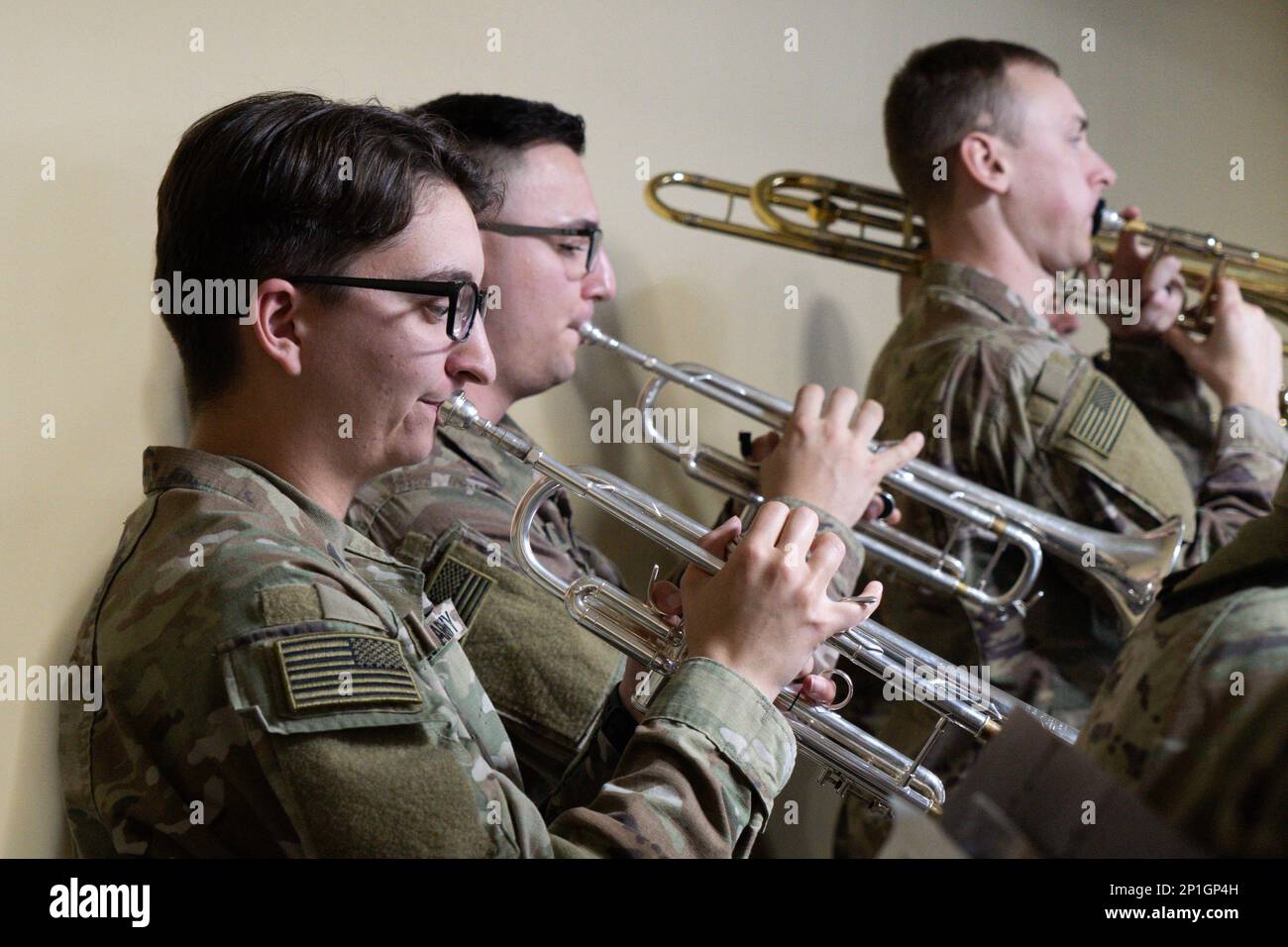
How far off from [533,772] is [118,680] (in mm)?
567

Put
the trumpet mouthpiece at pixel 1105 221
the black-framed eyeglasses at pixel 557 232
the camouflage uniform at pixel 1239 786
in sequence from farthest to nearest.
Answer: the trumpet mouthpiece at pixel 1105 221, the black-framed eyeglasses at pixel 557 232, the camouflage uniform at pixel 1239 786

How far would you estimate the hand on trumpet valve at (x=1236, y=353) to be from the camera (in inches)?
89.5

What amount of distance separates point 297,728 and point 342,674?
0.05 m

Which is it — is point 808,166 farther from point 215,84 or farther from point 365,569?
point 365,569

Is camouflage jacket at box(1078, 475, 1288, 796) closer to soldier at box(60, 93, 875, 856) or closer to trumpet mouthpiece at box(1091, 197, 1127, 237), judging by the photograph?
soldier at box(60, 93, 875, 856)

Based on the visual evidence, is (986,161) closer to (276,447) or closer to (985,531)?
(985,531)

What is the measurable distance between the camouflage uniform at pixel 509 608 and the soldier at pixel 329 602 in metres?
0.26

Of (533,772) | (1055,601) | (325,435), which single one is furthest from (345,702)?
(1055,601)

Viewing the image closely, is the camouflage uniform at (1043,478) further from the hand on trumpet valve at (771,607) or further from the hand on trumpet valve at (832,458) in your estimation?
the hand on trumpet valve at (771,607)

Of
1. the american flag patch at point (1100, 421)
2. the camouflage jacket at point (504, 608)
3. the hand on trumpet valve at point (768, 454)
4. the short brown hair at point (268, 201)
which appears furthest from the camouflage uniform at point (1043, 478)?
the short brown hair at point (268, 201)

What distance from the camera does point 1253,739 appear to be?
2.31 feet

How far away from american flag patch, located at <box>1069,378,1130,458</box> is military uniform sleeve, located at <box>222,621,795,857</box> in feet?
3.34

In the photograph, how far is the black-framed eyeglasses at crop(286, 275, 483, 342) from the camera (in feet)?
3.88

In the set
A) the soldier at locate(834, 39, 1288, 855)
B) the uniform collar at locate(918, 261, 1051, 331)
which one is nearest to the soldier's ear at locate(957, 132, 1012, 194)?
the soldier at locate(834, 39, 1288, 855)
